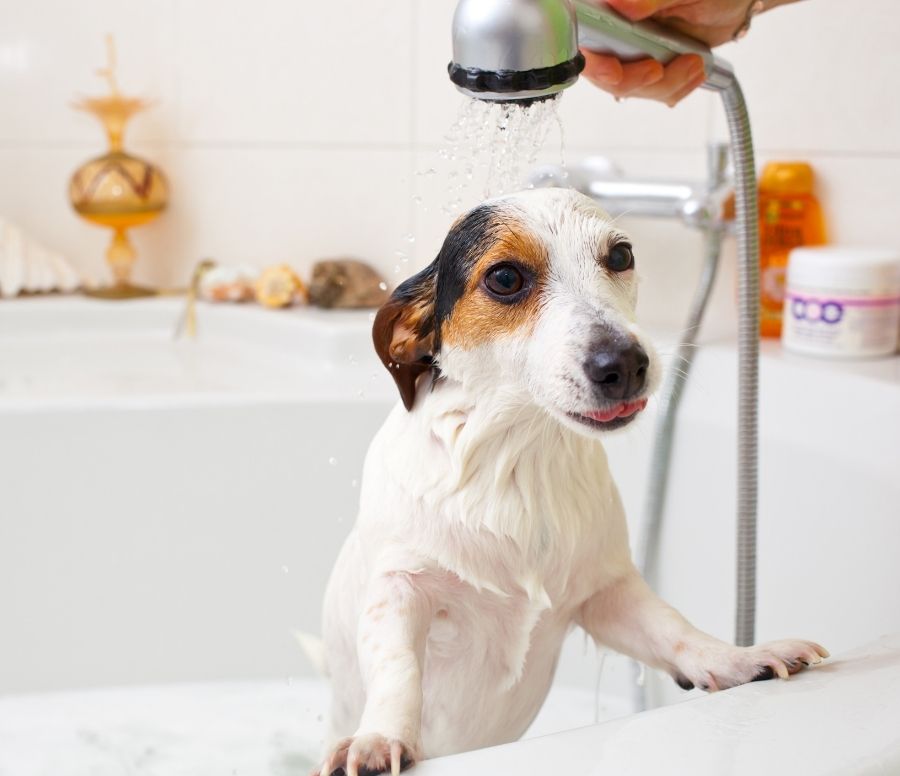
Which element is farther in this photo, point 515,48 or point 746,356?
point 746,356

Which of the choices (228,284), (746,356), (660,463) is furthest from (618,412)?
(228,284)

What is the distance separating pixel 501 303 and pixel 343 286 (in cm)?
123

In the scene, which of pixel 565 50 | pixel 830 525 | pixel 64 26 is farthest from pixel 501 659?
pixel 64 26

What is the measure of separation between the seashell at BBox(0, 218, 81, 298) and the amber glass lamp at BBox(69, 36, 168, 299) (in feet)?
0.23

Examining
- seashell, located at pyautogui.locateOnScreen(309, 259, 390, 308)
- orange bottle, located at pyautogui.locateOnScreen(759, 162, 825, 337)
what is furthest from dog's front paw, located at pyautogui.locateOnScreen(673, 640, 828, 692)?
seashell, located at pyautogui.locateOnScreen(309, 259, 390, 308)

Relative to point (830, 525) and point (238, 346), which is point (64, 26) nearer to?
point (238, 346)

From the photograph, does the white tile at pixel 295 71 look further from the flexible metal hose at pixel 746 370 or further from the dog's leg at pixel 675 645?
the dog's leg at pixel 675 645

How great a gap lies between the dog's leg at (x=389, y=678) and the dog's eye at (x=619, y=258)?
11.3 inches

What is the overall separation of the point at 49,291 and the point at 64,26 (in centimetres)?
52

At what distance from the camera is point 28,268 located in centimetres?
215

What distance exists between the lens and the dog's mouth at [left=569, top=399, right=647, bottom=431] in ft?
2.54

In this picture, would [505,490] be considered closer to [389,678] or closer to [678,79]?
[389,678]

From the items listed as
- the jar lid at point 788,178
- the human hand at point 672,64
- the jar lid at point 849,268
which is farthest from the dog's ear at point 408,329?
the jar lid at point 788,178

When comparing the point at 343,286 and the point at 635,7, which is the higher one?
the point at 635,7
